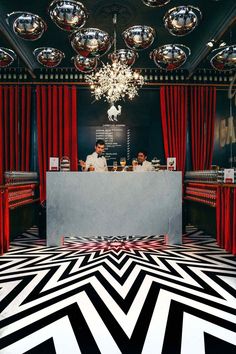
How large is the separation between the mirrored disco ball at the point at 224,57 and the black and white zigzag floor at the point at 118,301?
2383 millimetres

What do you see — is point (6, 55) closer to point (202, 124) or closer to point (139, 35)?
point (139, 35)

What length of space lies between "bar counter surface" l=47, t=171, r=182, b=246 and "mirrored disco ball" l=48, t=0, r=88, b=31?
2.03 meters

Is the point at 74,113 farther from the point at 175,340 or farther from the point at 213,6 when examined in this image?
the point at 175,340

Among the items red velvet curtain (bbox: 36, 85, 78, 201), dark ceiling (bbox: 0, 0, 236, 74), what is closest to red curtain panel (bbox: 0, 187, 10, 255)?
dark ceiling (bbox: 0, 0, 236, 74)

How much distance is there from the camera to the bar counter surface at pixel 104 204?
4098mm

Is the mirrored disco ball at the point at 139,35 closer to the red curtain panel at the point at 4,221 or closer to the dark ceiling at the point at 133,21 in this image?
the dark ceiling at the point at 133,21

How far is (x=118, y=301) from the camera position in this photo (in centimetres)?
233

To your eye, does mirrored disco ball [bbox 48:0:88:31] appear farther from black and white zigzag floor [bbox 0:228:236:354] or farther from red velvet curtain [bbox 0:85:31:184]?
red velvet curtain [bbox 0:85:31:184]

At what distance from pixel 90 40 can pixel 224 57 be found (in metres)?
1.56

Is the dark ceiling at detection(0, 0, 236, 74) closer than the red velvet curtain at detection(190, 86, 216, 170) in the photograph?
Yes

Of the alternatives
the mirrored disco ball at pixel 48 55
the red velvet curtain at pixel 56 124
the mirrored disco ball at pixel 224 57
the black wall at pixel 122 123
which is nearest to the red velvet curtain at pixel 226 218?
the mirrored disco ball at pixel 224 57

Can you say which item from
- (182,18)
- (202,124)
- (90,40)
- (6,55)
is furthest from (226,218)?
(6,55)

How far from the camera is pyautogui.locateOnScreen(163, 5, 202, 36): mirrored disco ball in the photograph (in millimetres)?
2674

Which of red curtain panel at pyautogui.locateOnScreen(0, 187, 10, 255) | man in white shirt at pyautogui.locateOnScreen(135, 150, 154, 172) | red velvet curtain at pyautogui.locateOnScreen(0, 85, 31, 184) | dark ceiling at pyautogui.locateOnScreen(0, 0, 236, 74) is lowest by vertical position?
red curtain panel at pyautogui.locateOnScreen(0, 187, 10, 255)
